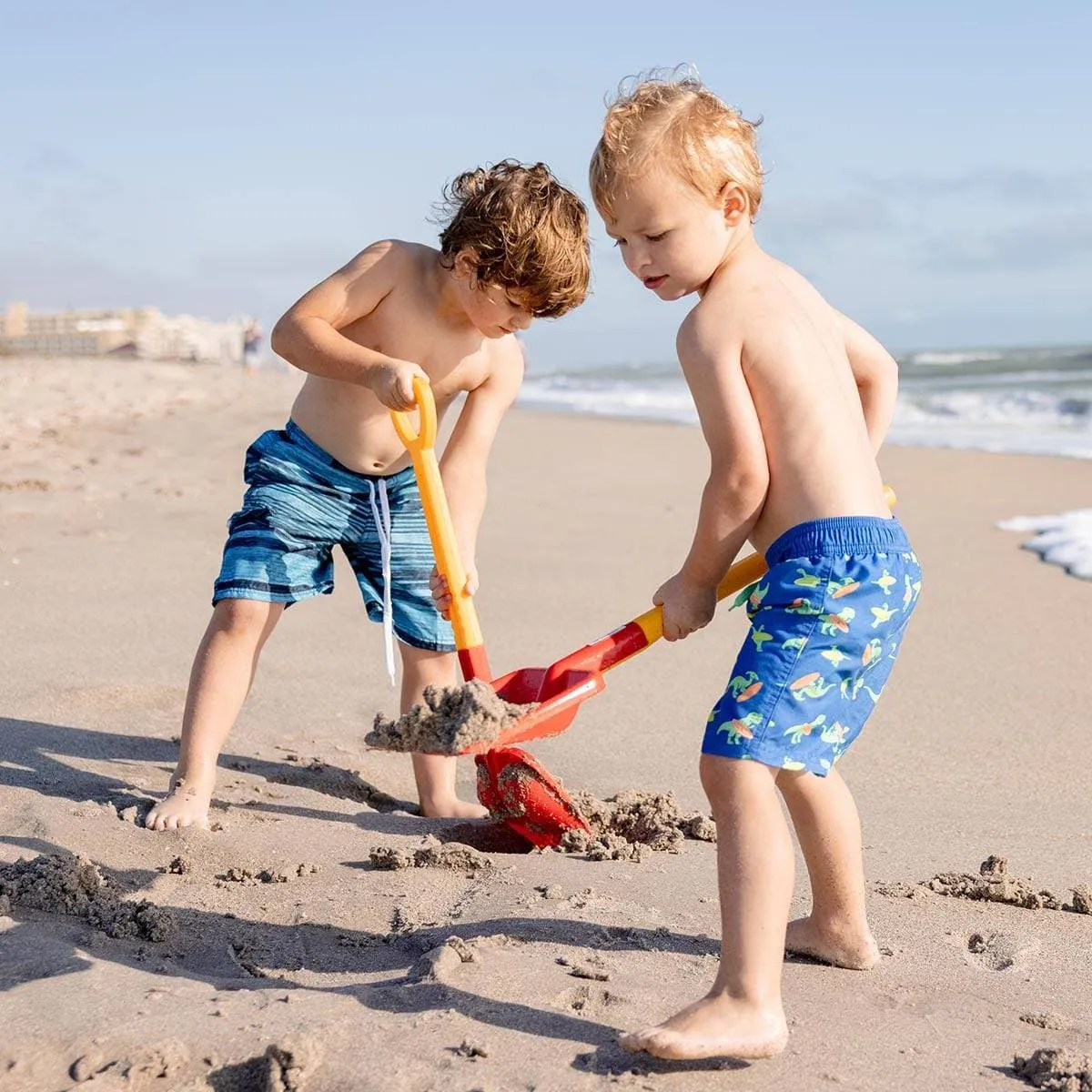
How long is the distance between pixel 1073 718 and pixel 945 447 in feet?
23.0

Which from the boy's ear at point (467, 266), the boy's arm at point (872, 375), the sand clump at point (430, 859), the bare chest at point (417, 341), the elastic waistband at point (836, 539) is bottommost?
the sand clump at point (430, 859)

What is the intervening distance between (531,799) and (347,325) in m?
1.18

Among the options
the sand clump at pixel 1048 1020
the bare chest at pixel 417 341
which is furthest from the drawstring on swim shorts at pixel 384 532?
the sand clump at pixel 1048 1020

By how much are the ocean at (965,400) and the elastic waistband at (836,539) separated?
8.44m

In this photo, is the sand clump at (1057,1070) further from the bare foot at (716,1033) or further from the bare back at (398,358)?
the bare back at (398,358)

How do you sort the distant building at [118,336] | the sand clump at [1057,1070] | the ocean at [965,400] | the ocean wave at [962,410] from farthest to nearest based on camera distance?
the distant building at [118,336] < the ocean at [965,400] < the ocean wave at [962,410] < the sand clump at [1057,1070]

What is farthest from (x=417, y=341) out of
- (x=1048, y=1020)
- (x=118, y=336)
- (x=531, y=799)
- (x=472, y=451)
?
(x=118, y=336)

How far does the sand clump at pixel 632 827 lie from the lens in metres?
2.84

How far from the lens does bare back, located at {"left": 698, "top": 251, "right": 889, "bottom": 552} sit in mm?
2178

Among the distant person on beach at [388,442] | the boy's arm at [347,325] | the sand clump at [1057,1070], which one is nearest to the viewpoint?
the sand clump at [1057,1070]

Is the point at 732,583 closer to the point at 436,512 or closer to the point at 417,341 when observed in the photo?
the point at 436,512

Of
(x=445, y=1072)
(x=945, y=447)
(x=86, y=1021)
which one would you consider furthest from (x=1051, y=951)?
(x=945, y=447)

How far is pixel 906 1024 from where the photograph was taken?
2100mm

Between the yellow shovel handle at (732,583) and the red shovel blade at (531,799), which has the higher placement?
the yellow shovel handle at (732,583)
